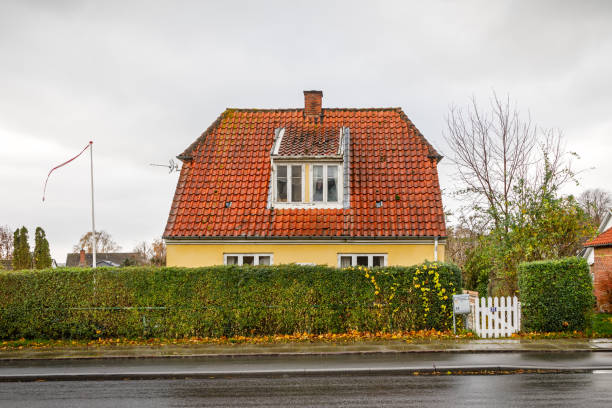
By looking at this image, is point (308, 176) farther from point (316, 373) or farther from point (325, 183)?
point (316, 373)

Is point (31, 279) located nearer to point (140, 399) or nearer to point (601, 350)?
point (140, 399)

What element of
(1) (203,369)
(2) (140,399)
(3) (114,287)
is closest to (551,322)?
(1) (203,369)

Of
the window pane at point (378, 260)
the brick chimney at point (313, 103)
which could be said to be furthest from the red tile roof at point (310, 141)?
the window pane at point (378, 260)

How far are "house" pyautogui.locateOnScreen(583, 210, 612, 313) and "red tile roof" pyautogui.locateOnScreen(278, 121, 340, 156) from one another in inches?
564

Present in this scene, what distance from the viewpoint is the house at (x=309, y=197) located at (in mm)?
19031

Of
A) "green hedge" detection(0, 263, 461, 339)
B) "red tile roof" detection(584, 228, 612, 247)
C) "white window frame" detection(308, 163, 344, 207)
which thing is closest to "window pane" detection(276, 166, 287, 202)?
"white window frame" detection(308, 163, 344, 207)

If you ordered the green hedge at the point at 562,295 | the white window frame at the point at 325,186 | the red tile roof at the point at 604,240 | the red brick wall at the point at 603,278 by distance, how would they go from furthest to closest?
the red tile roof at the point at 604,240 < the red brick wall at the point at 603,278 < the white window frame at the point at 325,186 < the green hedge at the point at 562,295

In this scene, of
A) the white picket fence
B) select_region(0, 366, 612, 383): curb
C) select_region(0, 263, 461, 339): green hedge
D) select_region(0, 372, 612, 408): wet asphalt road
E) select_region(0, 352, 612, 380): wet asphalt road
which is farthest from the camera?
select_region(0, 263, 461, 339): green hedge

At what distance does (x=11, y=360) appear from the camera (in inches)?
525

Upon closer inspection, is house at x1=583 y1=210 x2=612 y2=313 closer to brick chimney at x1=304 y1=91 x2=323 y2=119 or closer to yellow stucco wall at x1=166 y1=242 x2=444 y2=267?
yellow stucco wall at x1=166 y1=242 x2=444 y2=267

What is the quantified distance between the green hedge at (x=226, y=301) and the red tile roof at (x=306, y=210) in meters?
3.26

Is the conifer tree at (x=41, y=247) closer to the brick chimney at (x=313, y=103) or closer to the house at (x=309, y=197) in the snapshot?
the house at (x=309, y=197)

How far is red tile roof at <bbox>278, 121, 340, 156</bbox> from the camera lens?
20281mm

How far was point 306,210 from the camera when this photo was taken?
65.3 feet
